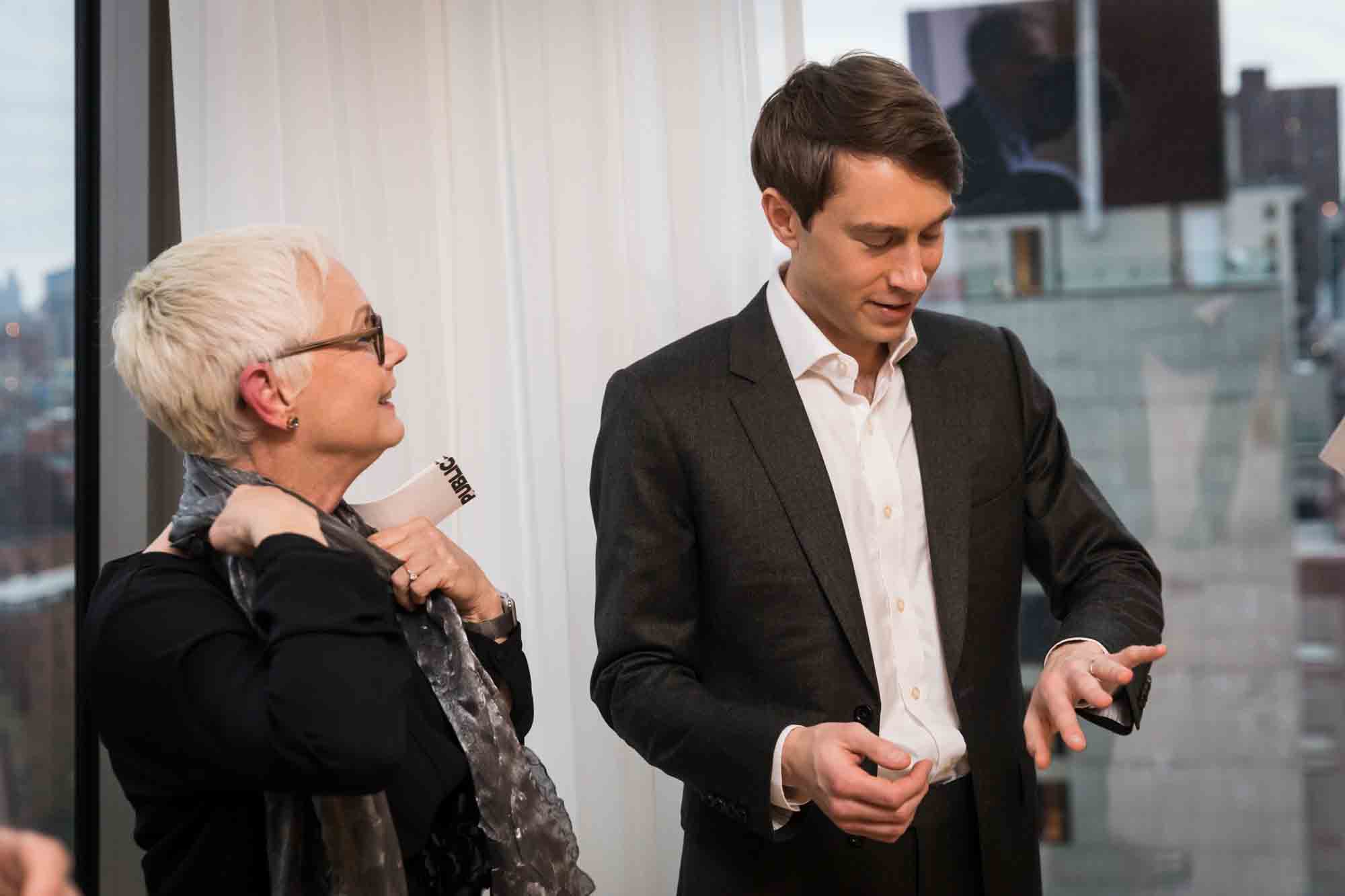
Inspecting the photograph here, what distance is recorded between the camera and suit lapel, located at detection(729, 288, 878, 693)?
1.70 metres

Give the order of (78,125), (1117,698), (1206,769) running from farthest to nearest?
(1206,769) < (78,125) < (1117,698)

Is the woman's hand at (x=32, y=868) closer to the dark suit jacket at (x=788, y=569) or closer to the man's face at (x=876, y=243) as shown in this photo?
the dark suit jacket at (x=788, y=569)

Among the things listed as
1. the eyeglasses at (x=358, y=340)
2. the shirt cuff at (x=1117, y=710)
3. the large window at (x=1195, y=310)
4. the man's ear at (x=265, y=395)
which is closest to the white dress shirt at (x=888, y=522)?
the shirt cuff at (x=1117, y=710)

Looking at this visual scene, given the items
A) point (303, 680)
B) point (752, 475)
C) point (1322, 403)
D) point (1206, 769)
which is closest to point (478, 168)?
point (752, 475)

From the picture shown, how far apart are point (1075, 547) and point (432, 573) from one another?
2.81 feet

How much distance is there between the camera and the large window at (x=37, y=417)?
2514mm

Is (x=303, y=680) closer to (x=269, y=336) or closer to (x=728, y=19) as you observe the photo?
(x=269, y=336)

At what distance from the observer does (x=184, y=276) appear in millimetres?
1514

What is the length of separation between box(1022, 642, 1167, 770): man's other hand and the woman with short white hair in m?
0.60

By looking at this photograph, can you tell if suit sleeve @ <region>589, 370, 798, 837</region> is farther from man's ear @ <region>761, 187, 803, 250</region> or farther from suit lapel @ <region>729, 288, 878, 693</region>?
man's ear @ <region>761, 187, 803, 250</region>

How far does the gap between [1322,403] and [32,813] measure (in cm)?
269

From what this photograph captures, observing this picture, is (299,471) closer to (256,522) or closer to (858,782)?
(256,522)

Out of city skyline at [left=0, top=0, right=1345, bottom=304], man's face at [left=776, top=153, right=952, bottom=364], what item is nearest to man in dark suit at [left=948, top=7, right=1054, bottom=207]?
city skyline at [left=0, top=0, right=1345, bottom=304]

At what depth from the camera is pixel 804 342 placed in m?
1.82
